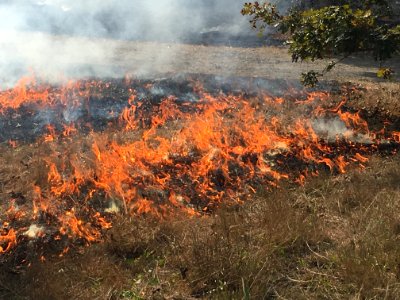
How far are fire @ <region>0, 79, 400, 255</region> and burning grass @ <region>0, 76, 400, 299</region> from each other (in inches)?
0.9

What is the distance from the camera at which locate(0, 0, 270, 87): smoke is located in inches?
375

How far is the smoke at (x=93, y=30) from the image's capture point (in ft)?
31.2

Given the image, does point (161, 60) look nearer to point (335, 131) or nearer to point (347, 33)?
point (335, 131)

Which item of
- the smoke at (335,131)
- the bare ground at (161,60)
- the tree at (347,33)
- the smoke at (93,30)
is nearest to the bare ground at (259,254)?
the smoke at (335,131)

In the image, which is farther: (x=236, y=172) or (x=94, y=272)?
(x=236, y=172)

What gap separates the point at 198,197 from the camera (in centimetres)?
554

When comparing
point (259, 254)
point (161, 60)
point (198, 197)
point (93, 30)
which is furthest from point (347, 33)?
point (93, 30)

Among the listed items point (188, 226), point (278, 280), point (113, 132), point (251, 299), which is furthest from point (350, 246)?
point (113, 132)

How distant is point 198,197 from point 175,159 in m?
0.85

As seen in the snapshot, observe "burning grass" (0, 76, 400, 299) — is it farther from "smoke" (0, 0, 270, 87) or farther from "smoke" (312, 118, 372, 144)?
"smoke" (0, 0, 270, 87)

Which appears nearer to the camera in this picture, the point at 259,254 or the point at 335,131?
the point at 259,254

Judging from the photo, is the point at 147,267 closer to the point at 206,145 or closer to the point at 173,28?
the point at 206,145

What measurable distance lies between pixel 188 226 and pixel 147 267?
816 millimetres

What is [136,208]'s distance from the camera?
525 cm
